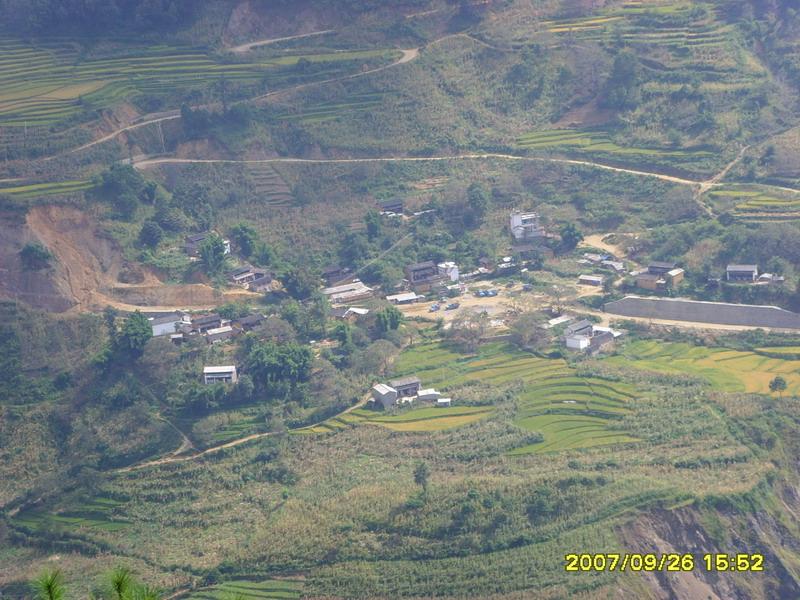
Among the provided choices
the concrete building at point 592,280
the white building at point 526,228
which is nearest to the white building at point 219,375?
the concrete building at point 592,280

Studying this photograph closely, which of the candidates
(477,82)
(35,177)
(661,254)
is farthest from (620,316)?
(35,177)

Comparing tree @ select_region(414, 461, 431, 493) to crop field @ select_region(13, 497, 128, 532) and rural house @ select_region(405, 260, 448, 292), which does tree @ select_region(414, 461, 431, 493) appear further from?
rural house @ select_region(405, 260, 448, 292)

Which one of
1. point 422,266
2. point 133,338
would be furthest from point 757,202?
point 133,338

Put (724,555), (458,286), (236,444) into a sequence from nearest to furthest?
1. (724,555)
2. (236,444)
3. (458,286)

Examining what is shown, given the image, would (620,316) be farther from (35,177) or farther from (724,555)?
(35,177)

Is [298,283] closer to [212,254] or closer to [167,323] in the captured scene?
[212,254]
